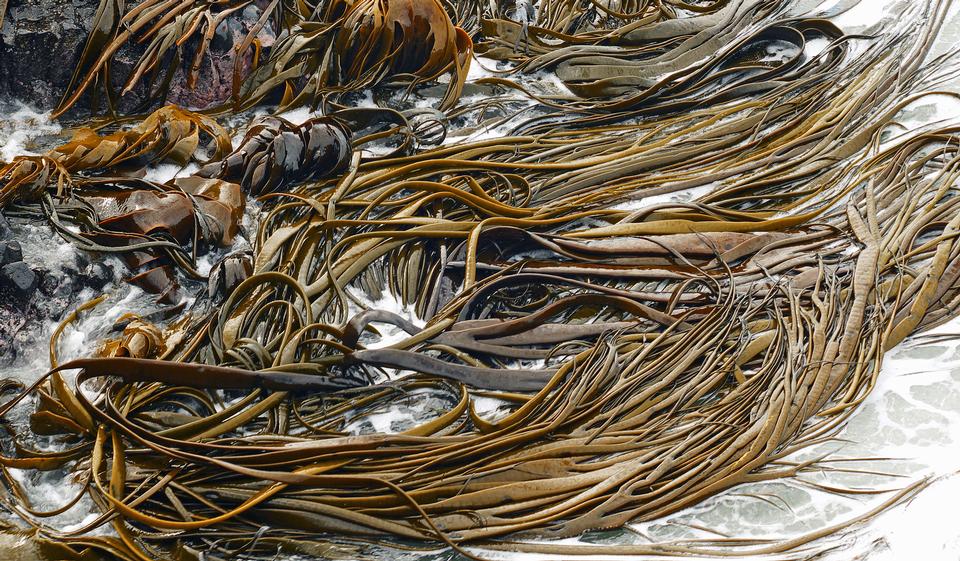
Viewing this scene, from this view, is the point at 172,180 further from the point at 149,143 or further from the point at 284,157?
the point at 284,157

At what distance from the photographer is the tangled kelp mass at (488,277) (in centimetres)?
151

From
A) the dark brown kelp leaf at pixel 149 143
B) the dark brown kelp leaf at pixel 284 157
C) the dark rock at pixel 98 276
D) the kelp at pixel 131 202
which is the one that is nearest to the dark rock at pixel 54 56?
the dark brown kelp leaf at pixel 149 143

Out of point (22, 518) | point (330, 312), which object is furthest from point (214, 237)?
point (22, 518)

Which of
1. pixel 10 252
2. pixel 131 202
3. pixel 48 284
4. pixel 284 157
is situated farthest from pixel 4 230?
pixel 284 157

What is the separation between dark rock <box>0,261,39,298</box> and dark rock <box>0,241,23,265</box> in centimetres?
2

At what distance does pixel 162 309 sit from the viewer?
195 centimetres

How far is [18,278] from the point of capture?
6.06 feet

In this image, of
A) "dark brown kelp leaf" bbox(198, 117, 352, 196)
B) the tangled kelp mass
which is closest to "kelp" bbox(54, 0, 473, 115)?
the tangled kelp mass

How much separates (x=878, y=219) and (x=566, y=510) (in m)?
1.24

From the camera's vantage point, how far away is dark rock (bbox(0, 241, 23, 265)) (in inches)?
73.3

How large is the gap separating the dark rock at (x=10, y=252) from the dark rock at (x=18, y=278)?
0.02 m

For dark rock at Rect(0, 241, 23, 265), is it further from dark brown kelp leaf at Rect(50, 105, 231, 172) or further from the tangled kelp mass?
dark brown kelp leaf at Rect(50, 105, 231, 172)

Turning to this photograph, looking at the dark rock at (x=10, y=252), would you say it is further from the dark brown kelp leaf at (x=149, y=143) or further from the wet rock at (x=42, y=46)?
the wet rock at (x=42, y=46)

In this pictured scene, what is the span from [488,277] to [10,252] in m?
1.20
